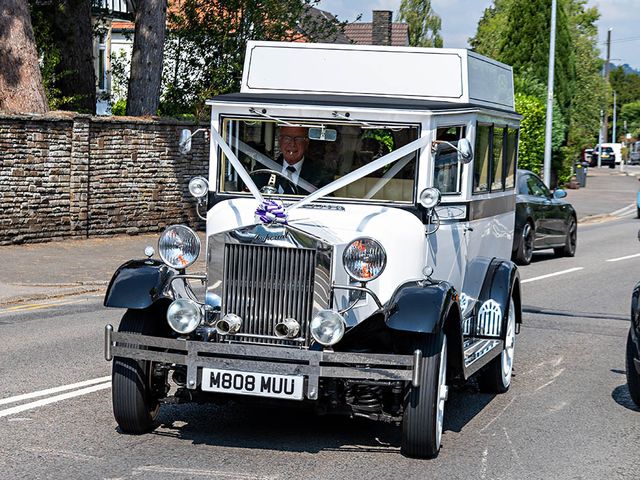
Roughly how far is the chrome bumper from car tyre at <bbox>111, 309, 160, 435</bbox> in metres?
0.41

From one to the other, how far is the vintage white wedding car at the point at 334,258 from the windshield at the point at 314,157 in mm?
10

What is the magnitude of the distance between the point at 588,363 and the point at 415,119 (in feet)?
13.6

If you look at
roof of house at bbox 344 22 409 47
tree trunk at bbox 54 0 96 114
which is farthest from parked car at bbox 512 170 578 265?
roof of house at bbox 344 22 409 47

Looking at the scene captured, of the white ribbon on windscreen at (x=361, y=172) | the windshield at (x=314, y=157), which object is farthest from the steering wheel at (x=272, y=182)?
the white ribbon on windscreen at (x=361, y=172)

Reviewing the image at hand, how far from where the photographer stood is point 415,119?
25.2ft

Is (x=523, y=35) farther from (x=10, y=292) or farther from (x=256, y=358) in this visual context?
(x=256, y=358)

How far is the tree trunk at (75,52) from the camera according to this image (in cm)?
2395

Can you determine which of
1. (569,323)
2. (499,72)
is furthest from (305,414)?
(569,323)

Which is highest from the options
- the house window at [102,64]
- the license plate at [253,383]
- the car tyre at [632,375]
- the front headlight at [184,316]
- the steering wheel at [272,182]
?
the house window at [102,64]

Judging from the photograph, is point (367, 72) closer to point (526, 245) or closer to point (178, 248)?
point (178, 248)

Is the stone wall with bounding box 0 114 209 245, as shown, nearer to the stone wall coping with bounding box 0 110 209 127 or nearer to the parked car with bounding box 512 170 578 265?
the stone wall coping with bounding box 0 110 209 127

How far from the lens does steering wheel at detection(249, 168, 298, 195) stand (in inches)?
314

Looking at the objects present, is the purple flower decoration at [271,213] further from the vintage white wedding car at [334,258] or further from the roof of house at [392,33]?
the roof of house at [392,33]

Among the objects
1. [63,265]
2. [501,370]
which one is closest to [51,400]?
[501,370]
